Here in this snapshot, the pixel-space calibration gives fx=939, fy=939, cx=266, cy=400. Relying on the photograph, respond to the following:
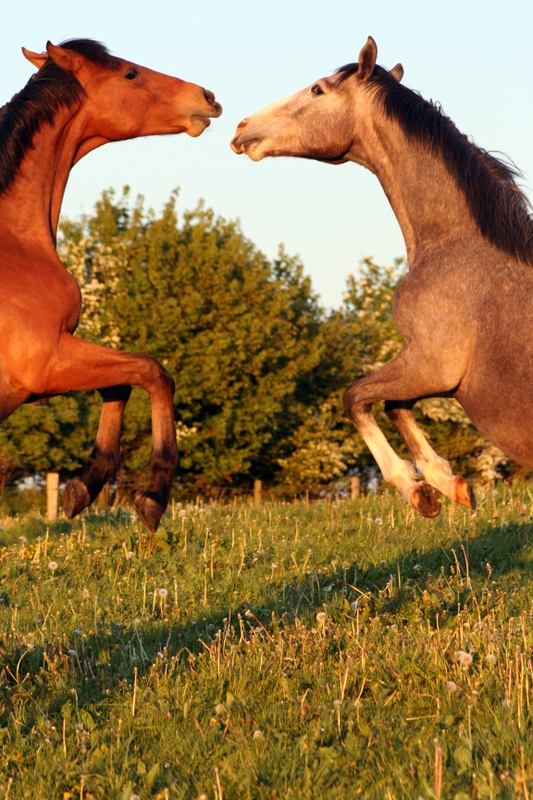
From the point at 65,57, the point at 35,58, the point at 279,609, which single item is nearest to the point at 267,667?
the point at 279,609

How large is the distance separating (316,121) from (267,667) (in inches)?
147

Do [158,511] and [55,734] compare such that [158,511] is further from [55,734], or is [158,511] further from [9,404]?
[55,734]

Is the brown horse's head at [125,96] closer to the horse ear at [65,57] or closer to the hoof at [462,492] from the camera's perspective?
the horse ear at [65,57]

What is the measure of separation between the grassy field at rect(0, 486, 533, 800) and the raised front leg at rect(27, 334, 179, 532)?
0.94 m

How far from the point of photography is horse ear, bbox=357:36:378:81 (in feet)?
21.0

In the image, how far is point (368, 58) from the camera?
6.44 metres

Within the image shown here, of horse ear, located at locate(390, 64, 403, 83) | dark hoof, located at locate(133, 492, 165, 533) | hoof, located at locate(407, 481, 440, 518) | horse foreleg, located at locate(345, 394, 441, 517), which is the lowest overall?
dark hoof, located at locate(133, 492, 165, 533)

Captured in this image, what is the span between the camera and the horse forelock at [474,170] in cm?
589

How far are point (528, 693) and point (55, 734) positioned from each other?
8.04 feet

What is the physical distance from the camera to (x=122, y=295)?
136 ft

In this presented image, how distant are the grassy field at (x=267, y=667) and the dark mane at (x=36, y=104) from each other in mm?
3110

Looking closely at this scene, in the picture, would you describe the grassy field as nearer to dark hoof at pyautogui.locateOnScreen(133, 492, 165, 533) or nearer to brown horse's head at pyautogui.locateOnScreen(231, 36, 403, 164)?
dark hoof at pyautogui.locateOnScreen(133, 492, 165, 533)

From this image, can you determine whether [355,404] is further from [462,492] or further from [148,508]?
[148,508]

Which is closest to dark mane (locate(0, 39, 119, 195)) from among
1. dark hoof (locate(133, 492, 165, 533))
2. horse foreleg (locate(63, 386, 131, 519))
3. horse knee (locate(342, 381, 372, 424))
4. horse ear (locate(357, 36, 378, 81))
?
horse foreleg (locate(63, 386, 131, 519))
